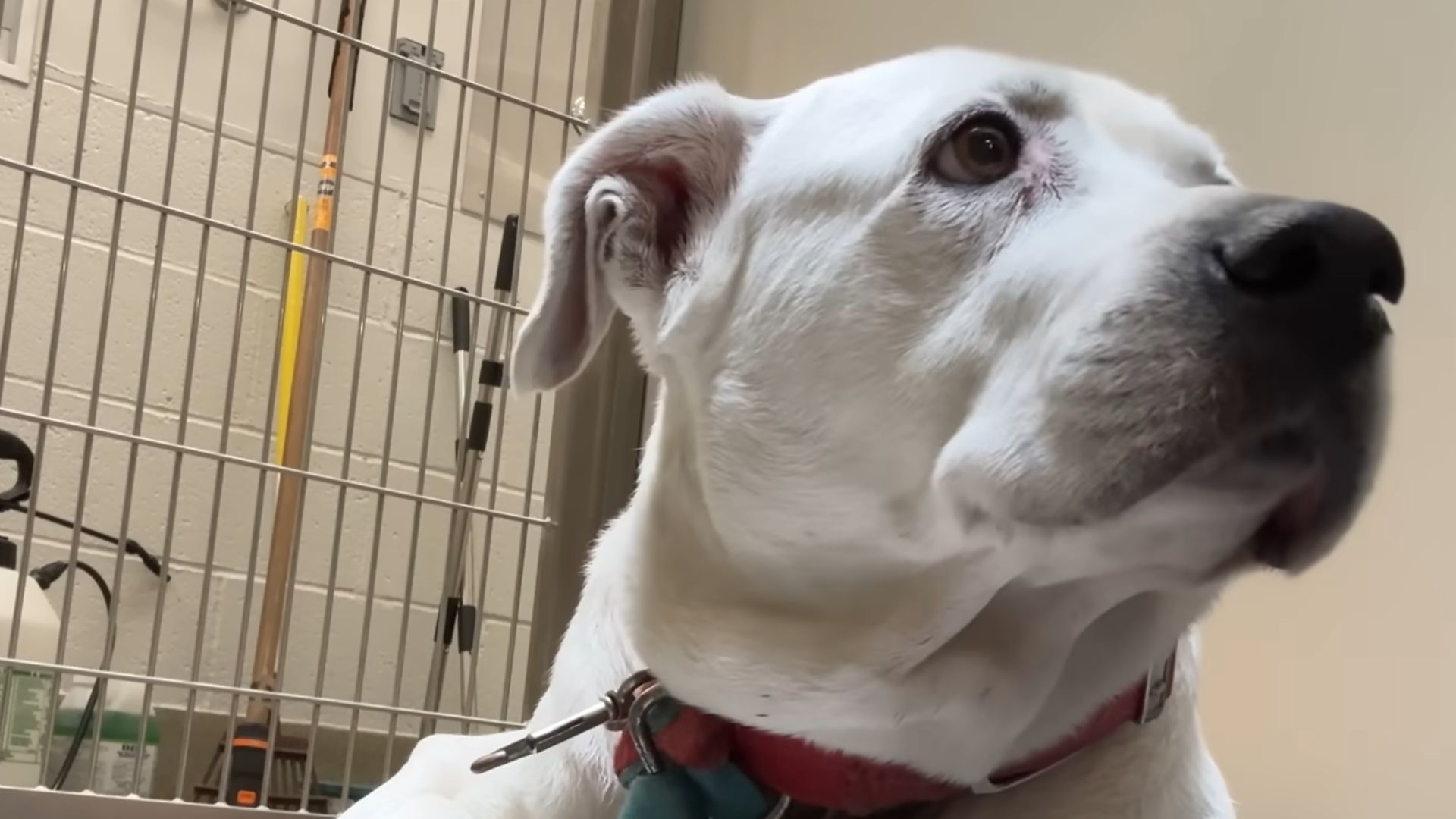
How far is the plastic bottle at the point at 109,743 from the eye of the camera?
1.59 meters

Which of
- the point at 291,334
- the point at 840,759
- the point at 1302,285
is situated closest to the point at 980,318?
the point at 1302,285

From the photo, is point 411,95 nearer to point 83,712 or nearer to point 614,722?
point 83,712

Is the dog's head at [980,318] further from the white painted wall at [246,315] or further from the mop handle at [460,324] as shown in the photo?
the mop handle at [460,324]

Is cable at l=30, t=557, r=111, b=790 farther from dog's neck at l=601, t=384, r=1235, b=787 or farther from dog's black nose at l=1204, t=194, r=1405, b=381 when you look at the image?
dog's black nose at l=1204, t=194, r=1405, b=381

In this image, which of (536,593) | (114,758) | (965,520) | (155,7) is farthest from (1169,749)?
(155,7)

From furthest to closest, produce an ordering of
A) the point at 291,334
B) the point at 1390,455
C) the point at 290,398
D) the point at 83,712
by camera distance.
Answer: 1. the point at 291,334
2. the point at 290,398
3. the point at 83,712
4. the point at 1390,455

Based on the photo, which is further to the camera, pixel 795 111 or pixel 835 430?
pixel 795 111

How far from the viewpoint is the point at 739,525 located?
2.79ft

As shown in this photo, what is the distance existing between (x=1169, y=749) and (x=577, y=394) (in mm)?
1085

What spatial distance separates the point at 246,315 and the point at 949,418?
5.91 feet

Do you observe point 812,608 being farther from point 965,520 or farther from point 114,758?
point 114,758

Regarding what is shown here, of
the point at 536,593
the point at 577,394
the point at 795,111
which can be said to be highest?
the point at 795,111

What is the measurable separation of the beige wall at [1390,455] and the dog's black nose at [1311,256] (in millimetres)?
476

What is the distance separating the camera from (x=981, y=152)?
2.74 feet
